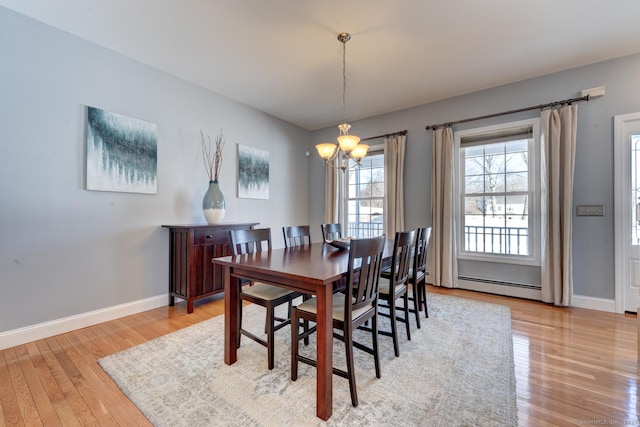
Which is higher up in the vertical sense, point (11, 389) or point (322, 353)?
point (322, 353)

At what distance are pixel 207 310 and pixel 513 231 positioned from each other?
3.96 metres

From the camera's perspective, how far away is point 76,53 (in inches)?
103

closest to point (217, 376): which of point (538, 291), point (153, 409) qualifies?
point (153, 409)

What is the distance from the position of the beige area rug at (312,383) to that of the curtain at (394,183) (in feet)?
6.85

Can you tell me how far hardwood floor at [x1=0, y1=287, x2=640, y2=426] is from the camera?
4.98ft

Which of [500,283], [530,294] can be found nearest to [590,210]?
[530,294]

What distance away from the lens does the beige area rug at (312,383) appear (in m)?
1.50

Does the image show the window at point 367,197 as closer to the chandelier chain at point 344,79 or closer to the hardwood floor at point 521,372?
the chandelier chain at point 344,79

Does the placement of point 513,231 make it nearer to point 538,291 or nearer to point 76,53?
point 538,291

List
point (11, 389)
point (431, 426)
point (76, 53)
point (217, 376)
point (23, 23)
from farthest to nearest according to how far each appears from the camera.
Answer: point (76, 53)
point (23, 23)
point (217, 376)
point (11, 389)
point (431, 426)

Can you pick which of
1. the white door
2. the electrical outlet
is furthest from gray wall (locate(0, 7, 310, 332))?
the white door

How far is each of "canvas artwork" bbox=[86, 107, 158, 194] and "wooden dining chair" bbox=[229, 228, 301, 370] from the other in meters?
1.53

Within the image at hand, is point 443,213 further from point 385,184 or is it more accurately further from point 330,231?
point 330,231

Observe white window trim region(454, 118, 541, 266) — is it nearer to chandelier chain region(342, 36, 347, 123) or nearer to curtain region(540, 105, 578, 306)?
curtain region(540, 105, 578, 306)
